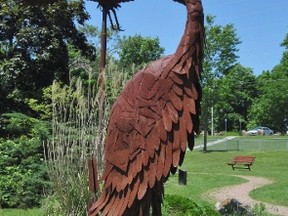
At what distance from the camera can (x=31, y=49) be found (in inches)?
555

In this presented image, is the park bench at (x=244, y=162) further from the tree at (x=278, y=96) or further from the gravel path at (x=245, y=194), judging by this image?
the tree at (x=278, y=96)

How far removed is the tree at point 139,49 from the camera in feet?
106

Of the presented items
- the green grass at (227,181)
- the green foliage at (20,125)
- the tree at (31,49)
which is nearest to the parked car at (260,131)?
the green grass at (227,181)

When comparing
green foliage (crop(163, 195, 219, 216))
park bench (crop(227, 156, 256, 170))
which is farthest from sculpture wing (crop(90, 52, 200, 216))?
park bench (crop(227, 156, 256, 170))

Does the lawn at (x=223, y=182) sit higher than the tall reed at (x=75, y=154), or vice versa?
the tall reed at (x=75, y=154)

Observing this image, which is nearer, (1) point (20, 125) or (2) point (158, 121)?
(2) point (158, 121)

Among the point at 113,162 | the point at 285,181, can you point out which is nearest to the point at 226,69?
the point at 285,181

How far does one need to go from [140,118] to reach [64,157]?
3140 mm

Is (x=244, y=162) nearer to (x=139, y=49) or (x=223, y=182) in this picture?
(x=223, y=182)

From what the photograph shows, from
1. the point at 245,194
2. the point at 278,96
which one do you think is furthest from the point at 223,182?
the point at 278,96

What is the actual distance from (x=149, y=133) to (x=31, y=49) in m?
11.5

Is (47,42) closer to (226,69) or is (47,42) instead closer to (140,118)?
(140,118)

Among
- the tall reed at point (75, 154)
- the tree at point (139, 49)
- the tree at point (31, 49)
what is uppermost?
the tree at point (139, 49)

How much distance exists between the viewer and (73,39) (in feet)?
48.9
